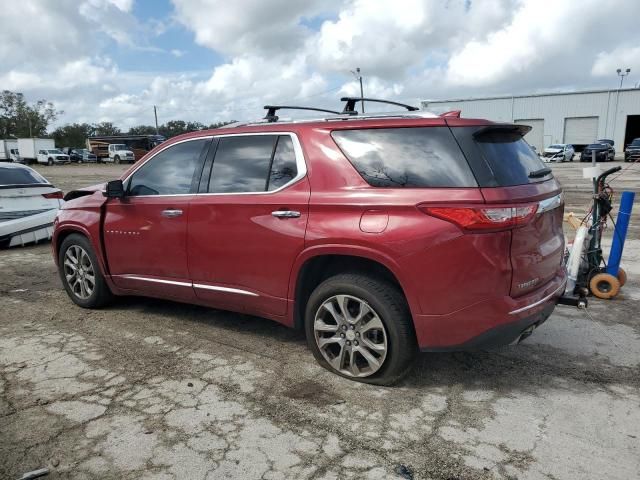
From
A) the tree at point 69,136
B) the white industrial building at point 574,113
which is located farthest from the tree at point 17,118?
the white industrial building at point 574,113

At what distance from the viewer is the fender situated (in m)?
3.11

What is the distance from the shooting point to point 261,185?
12.5ft

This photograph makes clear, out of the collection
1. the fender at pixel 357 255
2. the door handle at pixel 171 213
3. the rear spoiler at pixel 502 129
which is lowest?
the fender at pixel 357 255

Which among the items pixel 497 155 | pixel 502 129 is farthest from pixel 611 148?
pixel 497 155

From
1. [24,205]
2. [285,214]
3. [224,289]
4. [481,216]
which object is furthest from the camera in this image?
[24,205]

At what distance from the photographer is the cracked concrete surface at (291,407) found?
2611 millimetres

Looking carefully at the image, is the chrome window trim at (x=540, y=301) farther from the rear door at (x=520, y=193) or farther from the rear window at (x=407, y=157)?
the rear window at (x=407, y=157)

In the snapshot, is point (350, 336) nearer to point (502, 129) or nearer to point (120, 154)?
point (502, 129)

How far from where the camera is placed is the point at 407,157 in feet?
10.5

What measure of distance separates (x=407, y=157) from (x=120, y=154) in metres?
55.0

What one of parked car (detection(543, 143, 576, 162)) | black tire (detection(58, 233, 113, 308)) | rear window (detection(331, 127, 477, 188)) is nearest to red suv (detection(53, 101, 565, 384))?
rear window (detection(331, 127, 477, 188))

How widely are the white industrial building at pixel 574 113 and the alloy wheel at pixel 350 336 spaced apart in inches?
1985

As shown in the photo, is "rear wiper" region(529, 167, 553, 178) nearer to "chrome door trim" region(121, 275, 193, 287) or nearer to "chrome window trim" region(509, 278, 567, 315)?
"chrome window trim" region(509, 278, 567, 315)

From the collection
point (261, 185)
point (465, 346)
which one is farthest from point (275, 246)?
point (465, 346)
